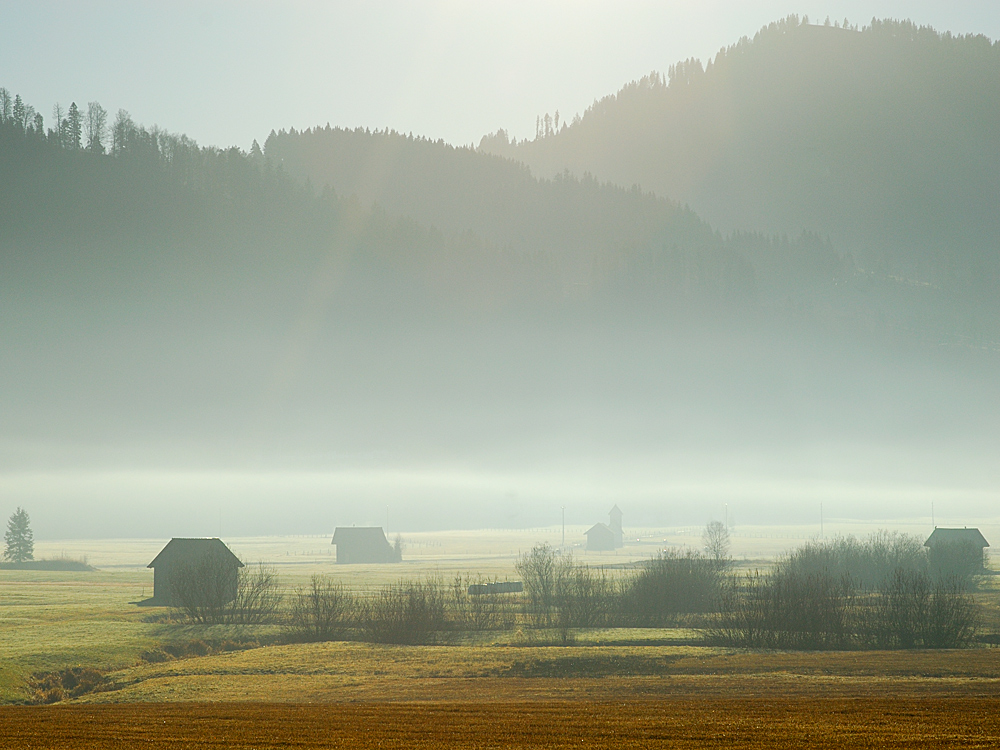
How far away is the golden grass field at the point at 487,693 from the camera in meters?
32.7

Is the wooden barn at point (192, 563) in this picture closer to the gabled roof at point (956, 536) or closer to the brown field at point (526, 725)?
the brown field at point (526, 725)

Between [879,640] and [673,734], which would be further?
[879,640]

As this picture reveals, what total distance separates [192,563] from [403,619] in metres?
32.4

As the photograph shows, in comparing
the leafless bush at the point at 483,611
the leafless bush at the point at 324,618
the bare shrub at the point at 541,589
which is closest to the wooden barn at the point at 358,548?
the bare shrub at the point at 541,589

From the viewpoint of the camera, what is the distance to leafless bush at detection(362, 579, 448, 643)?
84438mm

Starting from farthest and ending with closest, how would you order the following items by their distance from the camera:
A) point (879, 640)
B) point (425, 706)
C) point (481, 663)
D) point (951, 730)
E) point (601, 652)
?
1. point (879, 640)
2. point (601, 652)
3. point (481, 663)
4. point (425, 706)
5. point (951, 730)

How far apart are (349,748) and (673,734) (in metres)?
12.8

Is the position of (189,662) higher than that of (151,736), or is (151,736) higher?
(151,736)

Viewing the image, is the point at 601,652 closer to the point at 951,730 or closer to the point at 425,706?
the point at 425,706

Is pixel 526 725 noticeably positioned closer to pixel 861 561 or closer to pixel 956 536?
pixel 861 561

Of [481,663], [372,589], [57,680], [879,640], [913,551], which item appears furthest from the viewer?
[913,551]

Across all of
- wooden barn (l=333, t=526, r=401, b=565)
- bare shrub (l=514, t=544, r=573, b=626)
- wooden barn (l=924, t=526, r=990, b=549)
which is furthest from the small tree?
wooden barn (l=924, t=526, r=990, b=549)

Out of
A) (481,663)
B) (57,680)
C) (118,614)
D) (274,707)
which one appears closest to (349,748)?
(274,707)

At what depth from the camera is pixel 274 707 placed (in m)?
44.5
